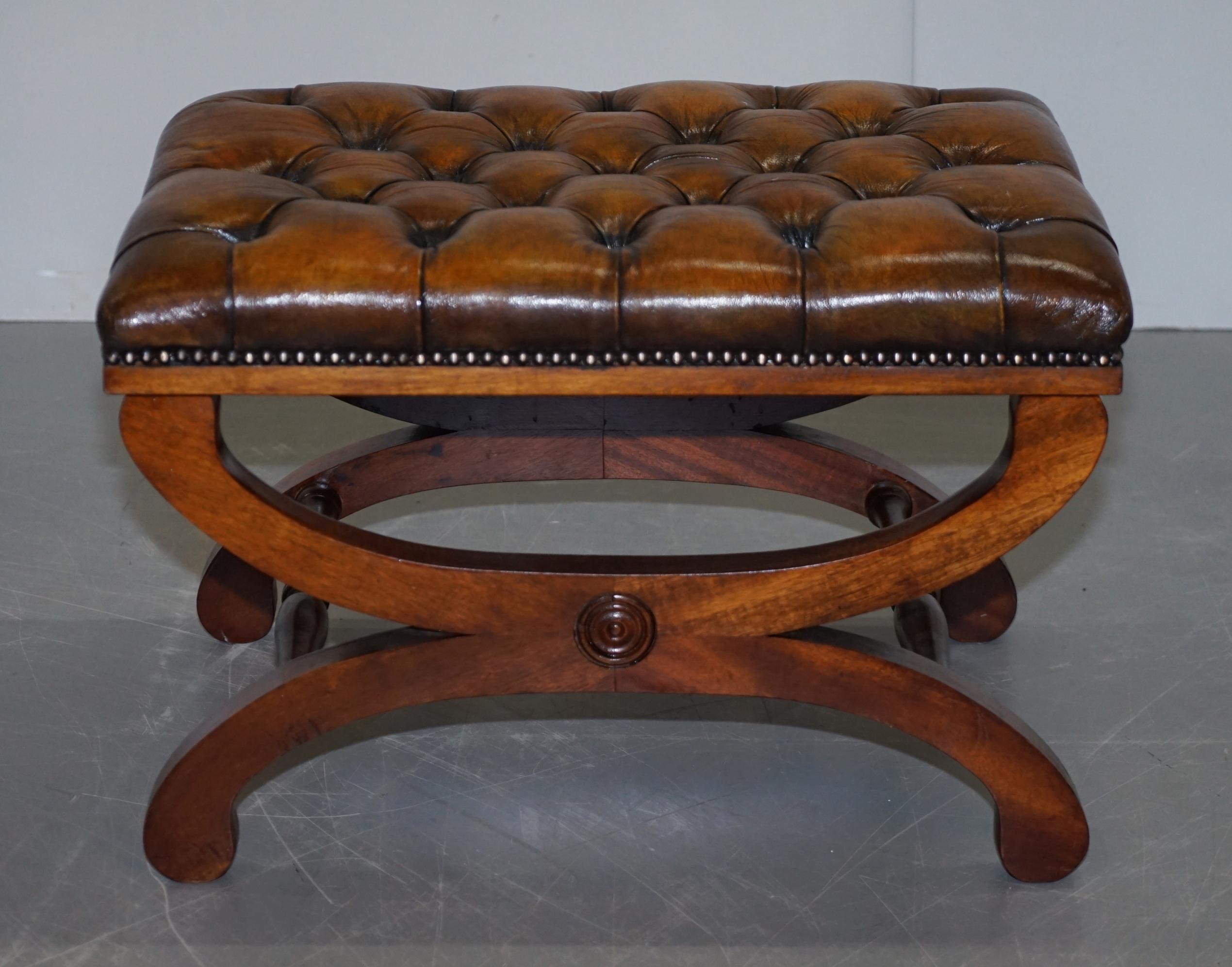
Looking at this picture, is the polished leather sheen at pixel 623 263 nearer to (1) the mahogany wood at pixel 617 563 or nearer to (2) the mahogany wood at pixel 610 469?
(1) the mahogany wood at pixel 617 563

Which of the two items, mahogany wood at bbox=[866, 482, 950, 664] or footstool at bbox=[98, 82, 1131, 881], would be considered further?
mahogany wood at bbox=[866, 482, 950, 664]

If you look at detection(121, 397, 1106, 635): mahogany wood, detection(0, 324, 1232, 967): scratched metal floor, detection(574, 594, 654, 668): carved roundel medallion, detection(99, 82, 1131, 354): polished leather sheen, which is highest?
detection(99, 82, 1131, 354): polished leather sheen

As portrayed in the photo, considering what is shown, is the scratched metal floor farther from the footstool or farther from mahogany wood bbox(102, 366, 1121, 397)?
mahogany wood bbox(102, 366, 1121, 397)

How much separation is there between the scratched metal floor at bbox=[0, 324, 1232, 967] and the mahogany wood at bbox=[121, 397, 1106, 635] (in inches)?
8.3

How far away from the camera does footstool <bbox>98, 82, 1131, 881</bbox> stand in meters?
1.02

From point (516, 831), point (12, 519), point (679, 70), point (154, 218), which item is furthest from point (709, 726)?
point (679, 70)

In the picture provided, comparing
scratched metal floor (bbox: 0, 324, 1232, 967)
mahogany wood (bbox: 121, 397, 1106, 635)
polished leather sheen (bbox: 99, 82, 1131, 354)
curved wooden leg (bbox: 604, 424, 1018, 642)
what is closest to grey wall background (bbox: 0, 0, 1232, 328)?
scratched metal floor (bbox: 0, 324, 1232, 967)

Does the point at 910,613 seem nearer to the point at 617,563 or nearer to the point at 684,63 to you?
the point at 617,563

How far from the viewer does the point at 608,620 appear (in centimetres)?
112

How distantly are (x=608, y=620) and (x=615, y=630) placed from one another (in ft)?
0.03

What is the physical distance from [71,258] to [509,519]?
4.13 ft

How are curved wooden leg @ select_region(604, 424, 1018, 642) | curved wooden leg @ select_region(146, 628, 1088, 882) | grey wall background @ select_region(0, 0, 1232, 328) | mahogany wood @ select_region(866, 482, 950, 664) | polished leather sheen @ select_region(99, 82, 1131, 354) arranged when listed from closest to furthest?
polished leather sheen @ select_region(99, 82, 1131, 354) → curved wooden leg @ select_region(146, 628, 1088, 882) → mahogany wood @ select_region(866, 482, 950, 664) → curved wooden leg @ select_region(604, 424, 1018, 642) → grey wall background @ select_region(0, 0, 1232, 328)

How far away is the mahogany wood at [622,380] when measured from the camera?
3.39 feet

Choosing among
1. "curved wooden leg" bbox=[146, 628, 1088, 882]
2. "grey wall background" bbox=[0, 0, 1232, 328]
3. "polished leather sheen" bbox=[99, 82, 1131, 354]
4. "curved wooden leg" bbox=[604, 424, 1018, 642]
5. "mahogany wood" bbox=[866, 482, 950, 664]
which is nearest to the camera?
"polished leather sheen" bbox=[99, 82, 1131, 354]
